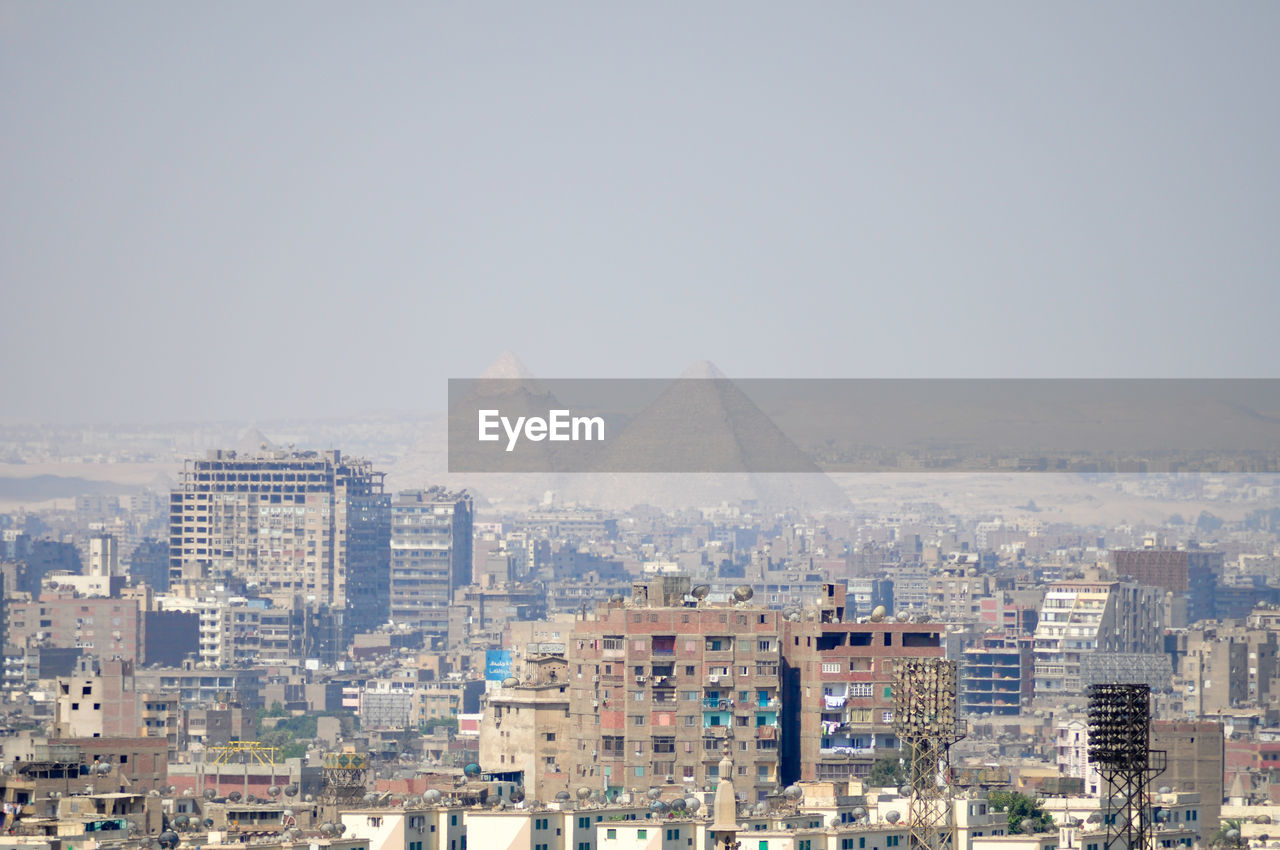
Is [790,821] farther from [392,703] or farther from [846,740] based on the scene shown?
[392,703]

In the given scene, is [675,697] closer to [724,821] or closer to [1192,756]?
[1192,756]

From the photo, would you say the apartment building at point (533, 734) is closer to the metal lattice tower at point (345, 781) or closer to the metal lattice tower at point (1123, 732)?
the metal lattice tower at point (345, 781)

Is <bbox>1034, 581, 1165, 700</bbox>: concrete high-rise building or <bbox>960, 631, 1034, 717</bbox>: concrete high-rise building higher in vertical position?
<bbox>1034, 581, 1165, 700</bbox>: concrete high-rise building

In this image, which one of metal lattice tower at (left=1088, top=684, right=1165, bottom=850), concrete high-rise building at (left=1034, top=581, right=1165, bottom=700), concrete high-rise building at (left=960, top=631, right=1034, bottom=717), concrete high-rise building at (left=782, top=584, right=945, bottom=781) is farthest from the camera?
concrete high-rise building at (left=1034, top=581, right=1165, bottom=700)

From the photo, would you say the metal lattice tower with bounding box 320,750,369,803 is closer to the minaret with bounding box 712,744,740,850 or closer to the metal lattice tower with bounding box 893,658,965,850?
the metal lattice tower with bounding box 893,658,965,850

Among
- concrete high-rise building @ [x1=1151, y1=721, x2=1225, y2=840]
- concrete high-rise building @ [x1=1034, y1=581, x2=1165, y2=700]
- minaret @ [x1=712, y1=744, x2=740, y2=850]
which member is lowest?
concrete high-rise building @ [x1=1151, y1=721, x2=1225, y2=840]

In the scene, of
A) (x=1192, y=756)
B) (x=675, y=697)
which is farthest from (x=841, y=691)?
(x=1192, y=756)

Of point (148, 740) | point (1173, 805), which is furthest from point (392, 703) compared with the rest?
point (1173, 805)

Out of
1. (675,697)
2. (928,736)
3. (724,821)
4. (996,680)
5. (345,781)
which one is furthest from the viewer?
(996,680)

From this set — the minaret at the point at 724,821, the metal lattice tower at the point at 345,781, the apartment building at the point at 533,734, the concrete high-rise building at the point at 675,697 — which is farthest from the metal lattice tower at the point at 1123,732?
the apartment building at the point at 533,734

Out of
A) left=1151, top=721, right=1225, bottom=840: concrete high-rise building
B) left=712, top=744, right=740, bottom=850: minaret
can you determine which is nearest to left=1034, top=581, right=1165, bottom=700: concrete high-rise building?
left=1151, top=721, right=1225, bottom=840: concrete high-rise building
